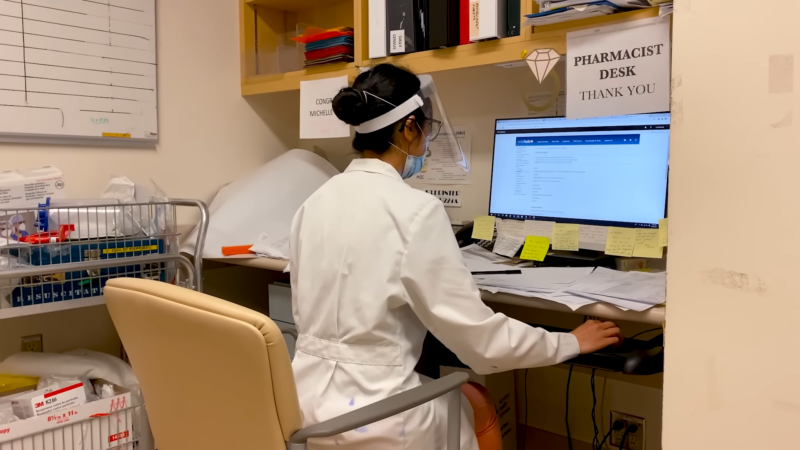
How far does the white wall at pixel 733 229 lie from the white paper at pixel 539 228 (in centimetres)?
104

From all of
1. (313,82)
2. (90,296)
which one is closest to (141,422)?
(90,296)

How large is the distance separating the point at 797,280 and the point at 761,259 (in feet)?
0.13

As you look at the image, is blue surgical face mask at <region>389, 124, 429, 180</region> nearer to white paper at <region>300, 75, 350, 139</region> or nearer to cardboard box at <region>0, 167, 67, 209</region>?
white paper at <region>300, 75, 350, 139</region>

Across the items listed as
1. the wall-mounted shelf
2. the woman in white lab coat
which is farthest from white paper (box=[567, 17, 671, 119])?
the woman in white lab coat

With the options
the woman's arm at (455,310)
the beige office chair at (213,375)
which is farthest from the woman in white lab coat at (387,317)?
the beige office chair at (213,375)

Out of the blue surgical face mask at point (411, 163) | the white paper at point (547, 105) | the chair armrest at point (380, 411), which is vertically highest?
the white paper at point (547, 105)

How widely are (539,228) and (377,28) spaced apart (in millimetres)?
767

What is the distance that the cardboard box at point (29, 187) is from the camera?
5.03 feet

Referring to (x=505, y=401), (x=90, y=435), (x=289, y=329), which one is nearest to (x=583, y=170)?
(x=505, y=401)

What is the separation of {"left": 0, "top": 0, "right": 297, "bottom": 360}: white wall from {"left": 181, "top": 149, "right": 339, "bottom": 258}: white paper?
0.17 m

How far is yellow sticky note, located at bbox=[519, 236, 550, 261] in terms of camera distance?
1.68 m

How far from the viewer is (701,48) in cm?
65

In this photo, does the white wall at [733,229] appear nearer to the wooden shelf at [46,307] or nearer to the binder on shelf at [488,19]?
the binder on shelf at [488,19]

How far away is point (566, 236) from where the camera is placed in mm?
1678
